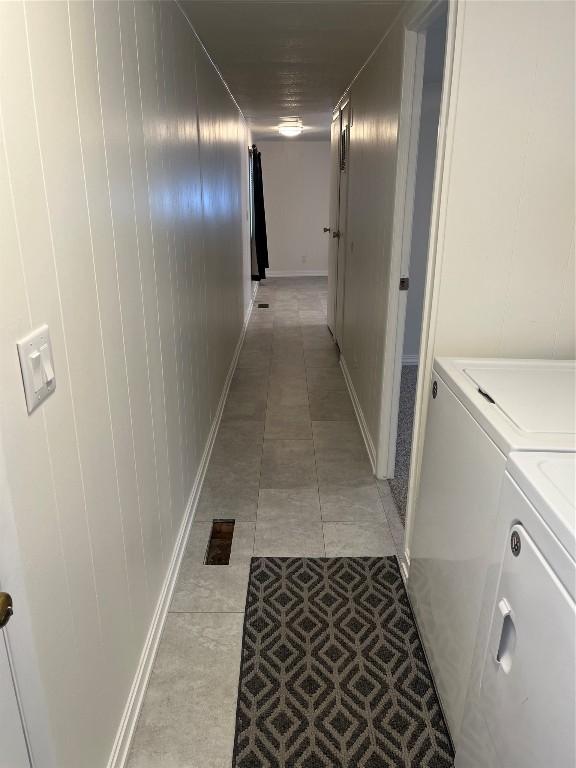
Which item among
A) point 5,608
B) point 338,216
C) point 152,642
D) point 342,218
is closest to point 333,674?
point 152,642

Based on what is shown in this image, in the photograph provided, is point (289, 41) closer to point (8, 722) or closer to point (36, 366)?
point (36, 366)

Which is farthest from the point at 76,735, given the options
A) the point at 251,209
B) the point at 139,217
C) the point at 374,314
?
the point at 251,209

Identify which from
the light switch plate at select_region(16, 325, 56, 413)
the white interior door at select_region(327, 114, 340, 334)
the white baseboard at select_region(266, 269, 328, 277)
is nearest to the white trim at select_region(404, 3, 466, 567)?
the light switch plate at select_region(16, 325, 56, 413)

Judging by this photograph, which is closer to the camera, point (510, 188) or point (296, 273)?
point (510, 188)

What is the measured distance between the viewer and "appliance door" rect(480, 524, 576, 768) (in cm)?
87

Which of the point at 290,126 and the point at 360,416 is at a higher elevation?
the point at 290,126

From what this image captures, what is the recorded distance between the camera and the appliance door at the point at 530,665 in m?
0.87

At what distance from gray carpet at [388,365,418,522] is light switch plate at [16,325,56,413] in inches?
74.4

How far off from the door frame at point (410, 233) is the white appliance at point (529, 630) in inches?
33.6

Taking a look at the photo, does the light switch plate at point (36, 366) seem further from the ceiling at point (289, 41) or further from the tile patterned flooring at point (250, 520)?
the ceiling at point (289, 41)

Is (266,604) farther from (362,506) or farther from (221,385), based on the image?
(221,385)

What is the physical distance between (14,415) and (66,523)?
30 centimetres

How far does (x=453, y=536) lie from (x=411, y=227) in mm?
1478

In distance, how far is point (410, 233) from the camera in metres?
2.51
